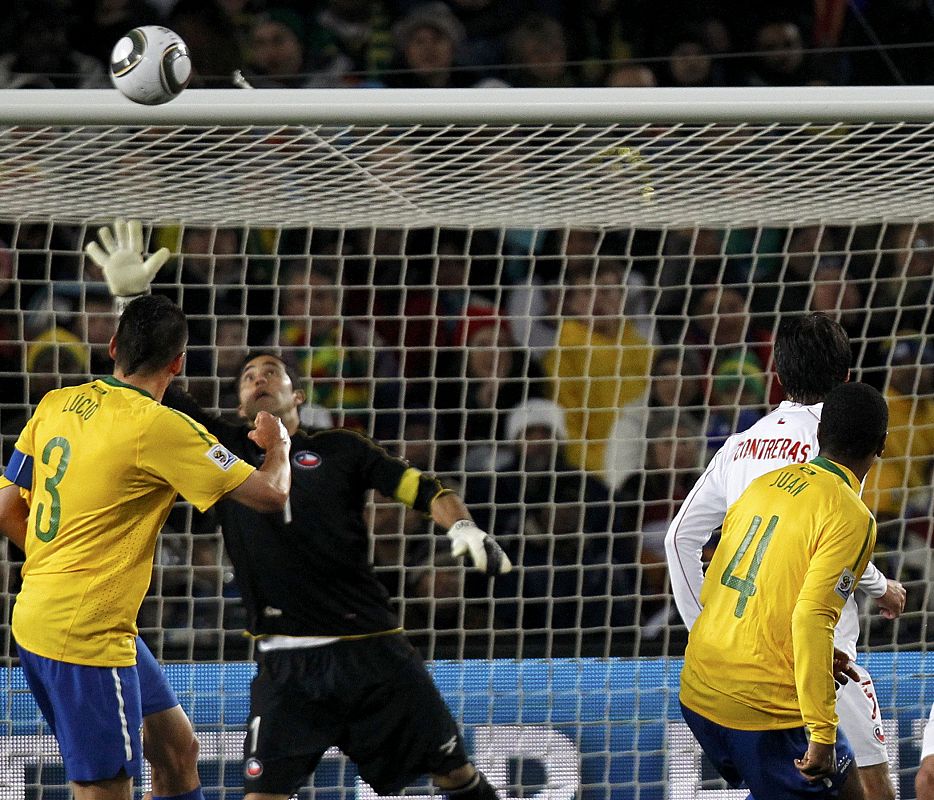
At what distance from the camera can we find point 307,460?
13.5 ft

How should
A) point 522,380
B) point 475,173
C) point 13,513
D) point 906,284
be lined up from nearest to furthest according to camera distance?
point 13,513 < point 475,173 < point 522,380 < point 906,284

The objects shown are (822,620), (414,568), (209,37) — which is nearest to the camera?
(822,620)

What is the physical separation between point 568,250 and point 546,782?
308 cm

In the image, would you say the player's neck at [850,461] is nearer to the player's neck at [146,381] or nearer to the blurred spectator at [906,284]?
the player's neck at [146,381]

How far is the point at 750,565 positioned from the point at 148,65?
196 cm

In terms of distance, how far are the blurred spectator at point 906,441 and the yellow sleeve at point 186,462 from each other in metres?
3.09

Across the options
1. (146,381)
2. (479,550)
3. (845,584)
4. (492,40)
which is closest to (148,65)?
(146,381)

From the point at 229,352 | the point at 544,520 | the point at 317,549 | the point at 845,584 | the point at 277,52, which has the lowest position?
the point at 544,520

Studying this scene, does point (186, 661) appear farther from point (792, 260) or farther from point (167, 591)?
point (792, 260)

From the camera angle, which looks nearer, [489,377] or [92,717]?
[92,717]

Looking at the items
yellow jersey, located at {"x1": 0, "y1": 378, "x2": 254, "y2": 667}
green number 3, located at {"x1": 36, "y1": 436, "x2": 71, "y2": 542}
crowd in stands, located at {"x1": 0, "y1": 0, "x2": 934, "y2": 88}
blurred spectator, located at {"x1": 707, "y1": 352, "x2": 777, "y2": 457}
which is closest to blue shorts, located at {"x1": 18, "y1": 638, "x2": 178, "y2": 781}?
yellow jersey, located at {"x1": 0, "y1": 378, "x2": 254, "y2": 667}

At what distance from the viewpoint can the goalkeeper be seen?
394 centimetres

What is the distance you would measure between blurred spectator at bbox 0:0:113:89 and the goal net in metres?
0.94

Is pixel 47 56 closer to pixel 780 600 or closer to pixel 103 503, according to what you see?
pixel 103 503
